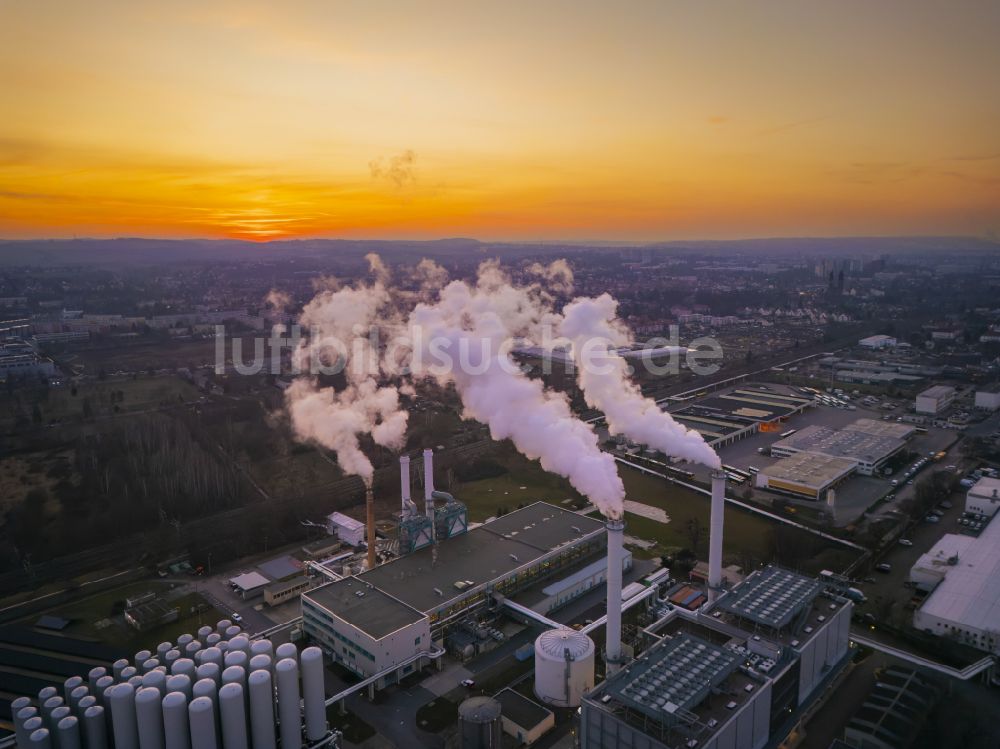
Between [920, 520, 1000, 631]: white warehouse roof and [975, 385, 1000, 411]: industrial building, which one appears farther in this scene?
[975, 385, 1000, 411]: industrial building

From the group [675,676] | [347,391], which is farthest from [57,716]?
[347,391]

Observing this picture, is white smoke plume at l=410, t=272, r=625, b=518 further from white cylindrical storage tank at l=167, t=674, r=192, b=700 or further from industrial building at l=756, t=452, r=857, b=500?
white cylindrical storage tank at l=167, t=674, r=192, b=700

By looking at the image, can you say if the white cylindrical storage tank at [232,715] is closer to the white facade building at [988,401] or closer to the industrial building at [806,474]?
the industrial building at [806,474]

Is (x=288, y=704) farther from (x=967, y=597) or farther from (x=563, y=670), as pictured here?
(x=967, y=597)

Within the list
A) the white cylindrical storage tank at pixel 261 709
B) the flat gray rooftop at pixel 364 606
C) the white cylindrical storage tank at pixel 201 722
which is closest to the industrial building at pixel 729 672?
the flat gray rooftop at pixel 364 606

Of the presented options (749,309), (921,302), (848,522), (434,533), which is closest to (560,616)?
(434,533)

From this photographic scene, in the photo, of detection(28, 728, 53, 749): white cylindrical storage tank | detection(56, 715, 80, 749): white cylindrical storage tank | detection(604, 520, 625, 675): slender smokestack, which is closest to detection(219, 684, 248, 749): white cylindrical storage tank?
detection(56, 715, 80, 749): white cylindrical storage tank

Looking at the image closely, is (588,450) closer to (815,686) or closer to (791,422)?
(815,686)
